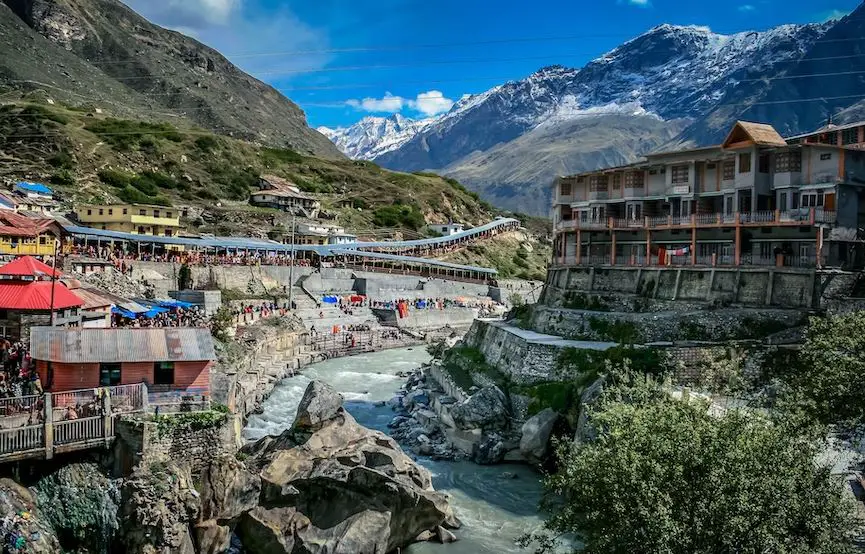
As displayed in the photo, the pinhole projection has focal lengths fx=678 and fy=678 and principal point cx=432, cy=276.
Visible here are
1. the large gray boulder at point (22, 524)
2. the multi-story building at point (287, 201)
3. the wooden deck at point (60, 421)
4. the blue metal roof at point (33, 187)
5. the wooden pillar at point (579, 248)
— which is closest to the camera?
the large gray boulder at point (22, 524)

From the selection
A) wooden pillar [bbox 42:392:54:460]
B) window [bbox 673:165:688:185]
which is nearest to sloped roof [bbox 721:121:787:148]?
window [bbox 673:165:688:185]

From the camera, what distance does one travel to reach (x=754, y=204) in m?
37.0

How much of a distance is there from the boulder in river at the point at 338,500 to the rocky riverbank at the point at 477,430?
255 inches

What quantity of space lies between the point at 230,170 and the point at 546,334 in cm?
8548

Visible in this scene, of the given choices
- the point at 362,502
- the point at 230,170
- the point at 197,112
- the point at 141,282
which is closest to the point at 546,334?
the point at 362,502

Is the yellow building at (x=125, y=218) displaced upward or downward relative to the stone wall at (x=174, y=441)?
upward

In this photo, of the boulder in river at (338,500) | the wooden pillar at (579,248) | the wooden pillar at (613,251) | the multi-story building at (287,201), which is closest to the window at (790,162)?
the wooden pillar at (613,251)

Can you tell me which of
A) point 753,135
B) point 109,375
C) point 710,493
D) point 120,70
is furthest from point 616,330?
point 120,70

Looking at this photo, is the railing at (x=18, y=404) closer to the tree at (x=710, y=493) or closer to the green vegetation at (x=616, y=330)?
the tree at (x=710, y=493)

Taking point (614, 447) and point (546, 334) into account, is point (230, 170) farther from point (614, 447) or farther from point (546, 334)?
point (614, 447)

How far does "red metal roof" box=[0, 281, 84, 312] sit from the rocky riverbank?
51.3ft

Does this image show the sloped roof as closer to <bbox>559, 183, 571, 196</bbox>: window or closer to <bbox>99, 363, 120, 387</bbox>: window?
<bbox>559, 183, 571, 196</bbox>: window

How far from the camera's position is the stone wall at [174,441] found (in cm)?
1872

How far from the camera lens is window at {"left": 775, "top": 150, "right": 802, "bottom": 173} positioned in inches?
1436
